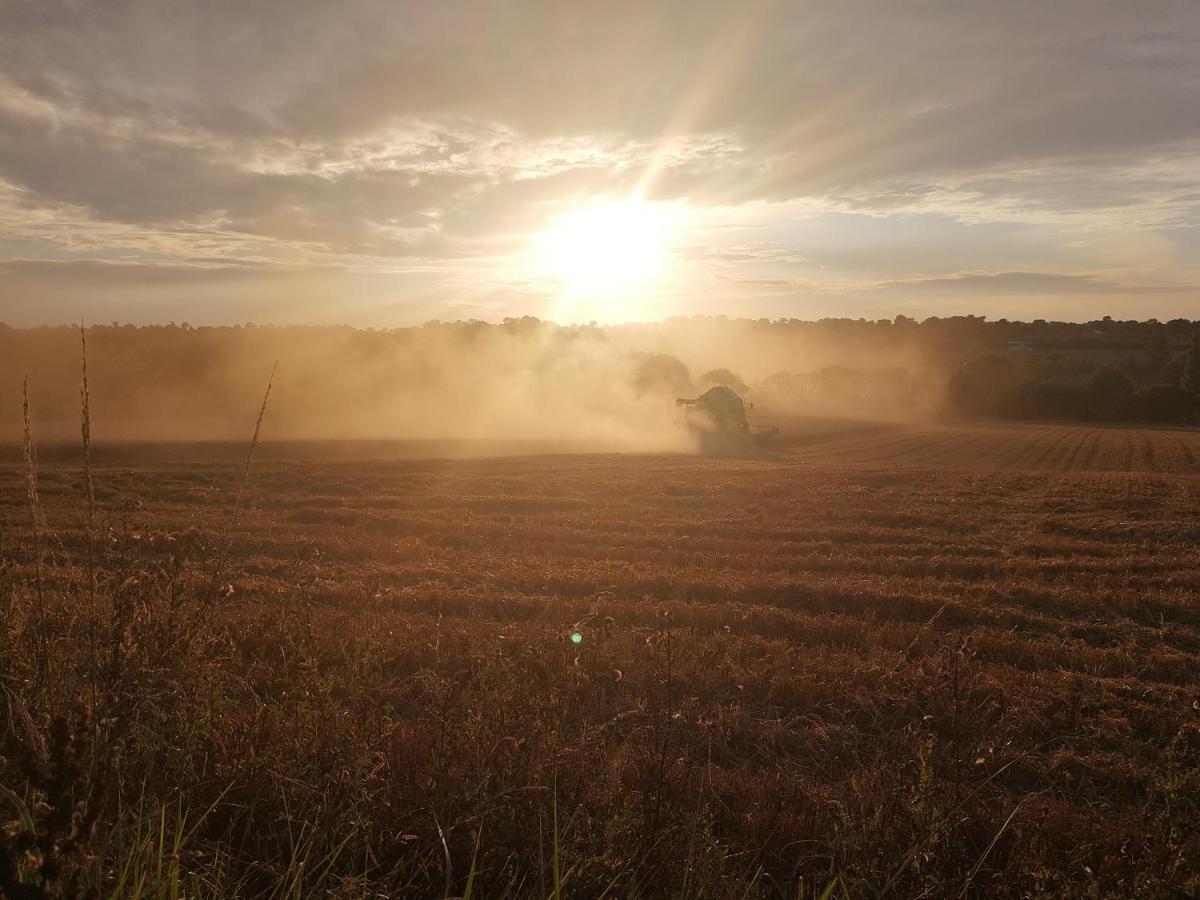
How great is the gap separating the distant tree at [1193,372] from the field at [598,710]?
81795 mm

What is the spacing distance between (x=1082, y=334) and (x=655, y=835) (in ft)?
554

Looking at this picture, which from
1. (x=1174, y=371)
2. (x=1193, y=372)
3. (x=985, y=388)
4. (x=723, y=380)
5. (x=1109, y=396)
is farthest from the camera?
(x=1174, y=371)

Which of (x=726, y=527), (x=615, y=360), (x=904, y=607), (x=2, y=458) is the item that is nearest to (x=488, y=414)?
(x=615, y=360)

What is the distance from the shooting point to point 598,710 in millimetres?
5930

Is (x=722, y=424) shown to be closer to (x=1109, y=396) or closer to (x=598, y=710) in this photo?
(x=598, y=710)

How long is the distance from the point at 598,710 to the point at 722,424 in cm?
4981

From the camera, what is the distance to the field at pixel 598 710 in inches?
119

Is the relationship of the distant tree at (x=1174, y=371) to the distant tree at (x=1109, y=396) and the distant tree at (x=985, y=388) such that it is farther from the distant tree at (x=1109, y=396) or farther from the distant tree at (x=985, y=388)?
the distant tree at (x=985, y=388)

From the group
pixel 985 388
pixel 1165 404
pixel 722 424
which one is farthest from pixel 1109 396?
pixel 722 424

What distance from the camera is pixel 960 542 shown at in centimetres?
1593

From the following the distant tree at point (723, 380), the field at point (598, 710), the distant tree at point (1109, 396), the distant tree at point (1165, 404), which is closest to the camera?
the field at point (598, 710)

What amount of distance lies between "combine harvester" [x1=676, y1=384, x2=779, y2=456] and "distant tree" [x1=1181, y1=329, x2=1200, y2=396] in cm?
5421

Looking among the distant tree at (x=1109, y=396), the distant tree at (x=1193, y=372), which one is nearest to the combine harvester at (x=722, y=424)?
the distant tree at (x=1109, y=396)

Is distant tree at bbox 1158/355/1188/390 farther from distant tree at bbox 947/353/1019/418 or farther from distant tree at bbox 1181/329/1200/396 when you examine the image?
distant tree at bbox 947/353/1019/418
